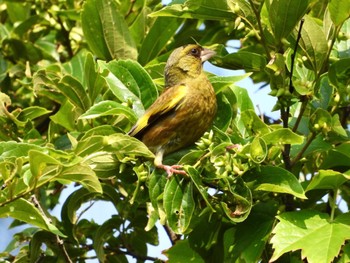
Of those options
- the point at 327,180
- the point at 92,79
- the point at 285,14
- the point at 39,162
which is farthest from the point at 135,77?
the point at 327,180

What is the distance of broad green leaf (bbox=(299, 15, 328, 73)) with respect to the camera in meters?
3.26

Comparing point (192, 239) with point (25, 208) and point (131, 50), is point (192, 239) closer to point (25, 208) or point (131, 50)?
point (25, 208)

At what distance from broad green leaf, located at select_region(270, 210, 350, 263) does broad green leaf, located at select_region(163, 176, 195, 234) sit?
332mm

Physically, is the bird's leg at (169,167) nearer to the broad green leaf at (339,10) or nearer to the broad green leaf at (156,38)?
the broad green leaf at (339,10)

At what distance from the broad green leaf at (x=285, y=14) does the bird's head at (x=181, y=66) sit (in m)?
1.03

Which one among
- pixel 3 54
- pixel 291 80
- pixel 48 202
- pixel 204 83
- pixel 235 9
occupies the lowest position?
pixel 48 202

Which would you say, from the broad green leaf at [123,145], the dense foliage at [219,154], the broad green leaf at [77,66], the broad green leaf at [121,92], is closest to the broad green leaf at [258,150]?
the dense foliage at [219,154]

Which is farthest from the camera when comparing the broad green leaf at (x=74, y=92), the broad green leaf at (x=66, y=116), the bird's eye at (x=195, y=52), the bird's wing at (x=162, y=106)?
the bird's eye at (x=195, y=52)

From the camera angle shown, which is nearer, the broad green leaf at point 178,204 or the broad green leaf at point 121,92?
the broad green leaf at point 178,204

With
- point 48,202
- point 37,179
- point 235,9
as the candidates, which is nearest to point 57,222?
point 48,202

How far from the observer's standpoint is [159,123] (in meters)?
3.91

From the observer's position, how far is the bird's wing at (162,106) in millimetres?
3651

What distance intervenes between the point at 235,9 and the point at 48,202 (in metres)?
1.99

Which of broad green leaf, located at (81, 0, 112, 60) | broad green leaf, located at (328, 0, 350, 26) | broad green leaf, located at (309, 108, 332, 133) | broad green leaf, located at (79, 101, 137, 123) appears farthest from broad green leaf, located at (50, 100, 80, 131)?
broad green leaf, located at (328, 0, 350, 26)
